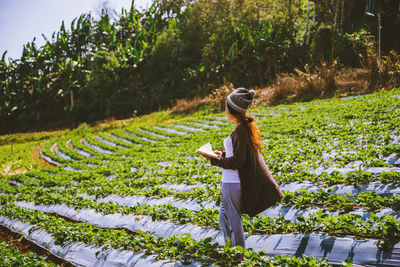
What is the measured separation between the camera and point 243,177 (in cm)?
310

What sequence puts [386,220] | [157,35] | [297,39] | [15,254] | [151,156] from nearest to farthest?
[386,220]
[15,254]
[151,156]
[297,39]
[157,35]

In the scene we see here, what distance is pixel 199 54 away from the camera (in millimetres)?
24906

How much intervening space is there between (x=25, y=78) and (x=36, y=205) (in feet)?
68.1

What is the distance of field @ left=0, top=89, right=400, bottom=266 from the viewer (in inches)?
127

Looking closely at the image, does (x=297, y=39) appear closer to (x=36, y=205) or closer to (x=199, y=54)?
(x=199, y=54)

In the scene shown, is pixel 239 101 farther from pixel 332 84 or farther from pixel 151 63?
pixel 151 63

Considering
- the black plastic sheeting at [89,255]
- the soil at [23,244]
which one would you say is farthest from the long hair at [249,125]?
the soil at [23,244]

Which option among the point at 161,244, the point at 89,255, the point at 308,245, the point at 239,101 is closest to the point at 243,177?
the point at 239,101

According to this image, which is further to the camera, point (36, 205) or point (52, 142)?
point (52, 142)

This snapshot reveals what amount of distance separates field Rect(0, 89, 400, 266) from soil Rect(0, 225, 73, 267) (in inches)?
6.4

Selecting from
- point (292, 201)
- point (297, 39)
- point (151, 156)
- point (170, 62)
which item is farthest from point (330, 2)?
point (292, 201)

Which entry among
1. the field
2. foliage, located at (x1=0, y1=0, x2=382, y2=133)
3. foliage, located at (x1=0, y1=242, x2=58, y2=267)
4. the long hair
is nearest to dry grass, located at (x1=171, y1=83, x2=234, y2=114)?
foliage, located at (x1=0, y1=0, x2=382, y2=133)

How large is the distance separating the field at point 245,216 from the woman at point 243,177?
382mm

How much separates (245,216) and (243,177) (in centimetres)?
129
